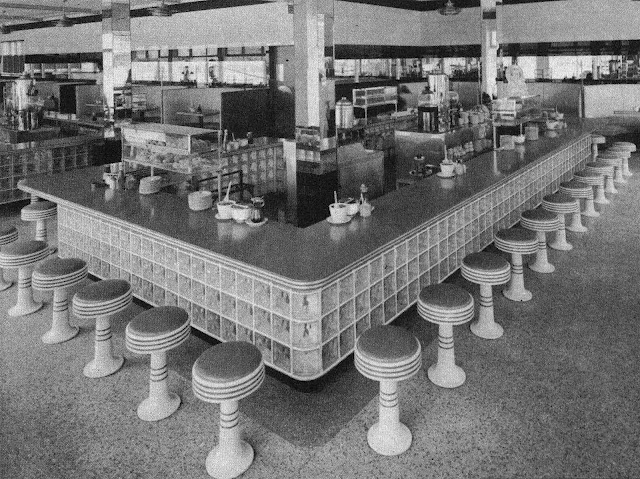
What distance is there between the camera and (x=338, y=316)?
3211mm

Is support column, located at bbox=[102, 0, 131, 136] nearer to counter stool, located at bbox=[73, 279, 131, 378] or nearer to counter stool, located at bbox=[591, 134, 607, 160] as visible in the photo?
counter stool, located at bbox=[73, 279, 131, 378]

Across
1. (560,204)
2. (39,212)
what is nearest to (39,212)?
(39,212)

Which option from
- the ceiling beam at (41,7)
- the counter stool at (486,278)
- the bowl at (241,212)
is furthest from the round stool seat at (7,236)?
the ceiling beam at (41,7)

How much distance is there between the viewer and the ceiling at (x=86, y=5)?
12.1 meters

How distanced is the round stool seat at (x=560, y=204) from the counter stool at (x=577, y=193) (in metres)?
0.42

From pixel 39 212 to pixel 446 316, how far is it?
13.9 ft

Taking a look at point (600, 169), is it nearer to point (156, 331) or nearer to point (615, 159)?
point (615, 159)

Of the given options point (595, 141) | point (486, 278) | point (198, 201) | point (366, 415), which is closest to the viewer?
point (366, 415)

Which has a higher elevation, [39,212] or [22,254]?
[39,212]

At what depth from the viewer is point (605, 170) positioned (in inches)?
276

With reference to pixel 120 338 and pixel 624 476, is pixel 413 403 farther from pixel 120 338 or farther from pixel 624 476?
pixel 120 338

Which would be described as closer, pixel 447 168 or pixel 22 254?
pixel 22 254

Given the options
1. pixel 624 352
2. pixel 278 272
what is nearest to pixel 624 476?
pixel 624 352

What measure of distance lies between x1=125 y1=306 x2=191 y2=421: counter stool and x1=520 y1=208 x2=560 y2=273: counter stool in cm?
331
